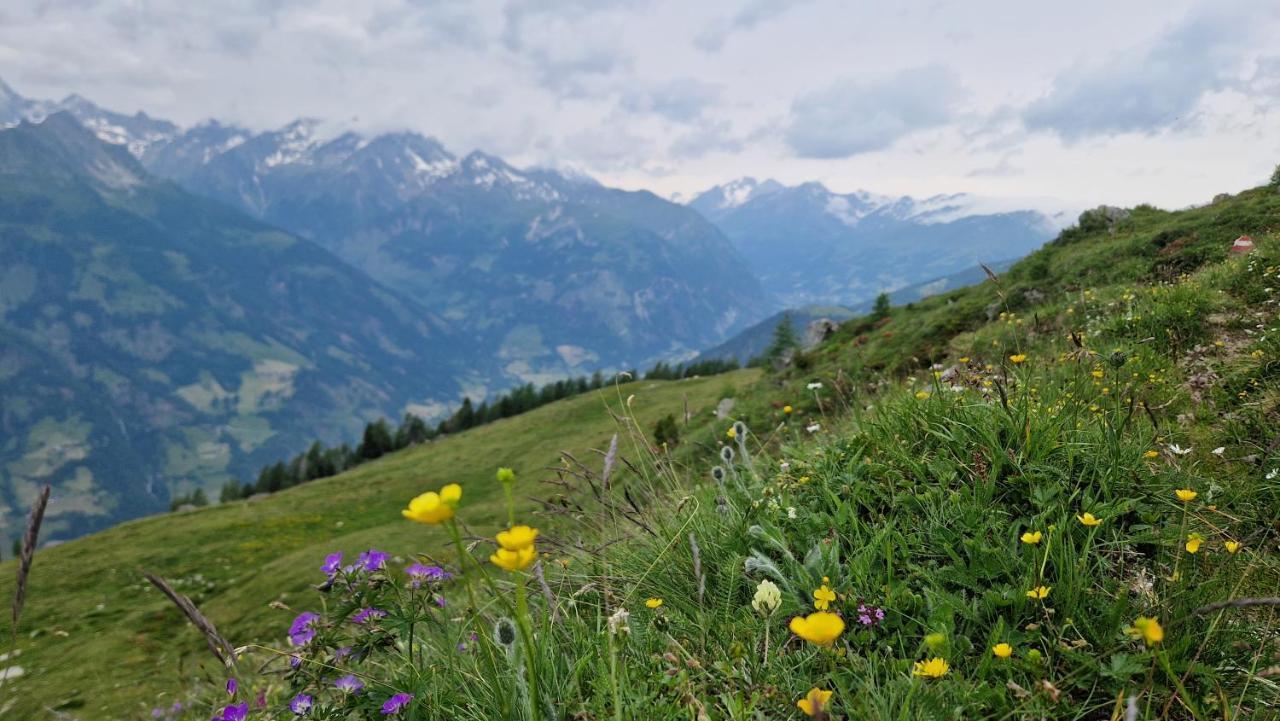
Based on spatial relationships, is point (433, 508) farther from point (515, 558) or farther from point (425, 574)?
point (425, 574)

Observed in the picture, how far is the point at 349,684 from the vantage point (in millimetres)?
3186

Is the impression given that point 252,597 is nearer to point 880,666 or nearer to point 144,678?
point 144,678

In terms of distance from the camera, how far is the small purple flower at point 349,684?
3127mm

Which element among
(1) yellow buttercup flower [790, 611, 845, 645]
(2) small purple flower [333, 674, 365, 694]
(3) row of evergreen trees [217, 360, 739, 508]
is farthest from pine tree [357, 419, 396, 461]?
(1) yellow buttercup flower [790, 611, 845, 645]

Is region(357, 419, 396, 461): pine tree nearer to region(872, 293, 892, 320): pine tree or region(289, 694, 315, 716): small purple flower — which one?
region(872, 293, 892, 320): pine tree

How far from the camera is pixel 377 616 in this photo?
338 centimetres

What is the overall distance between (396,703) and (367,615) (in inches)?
27.3

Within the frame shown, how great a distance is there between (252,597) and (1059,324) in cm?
2956

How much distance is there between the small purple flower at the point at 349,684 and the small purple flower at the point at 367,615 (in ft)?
0.90

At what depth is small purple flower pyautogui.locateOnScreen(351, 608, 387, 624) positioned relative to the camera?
3.30 m

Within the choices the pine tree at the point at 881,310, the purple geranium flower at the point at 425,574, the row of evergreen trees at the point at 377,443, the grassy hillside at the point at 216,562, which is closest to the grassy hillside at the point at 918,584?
the purple geranium flower at the point at 425,574

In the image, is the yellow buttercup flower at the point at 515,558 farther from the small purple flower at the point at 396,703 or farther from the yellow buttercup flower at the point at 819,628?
the small purple flower at the point at 396,703

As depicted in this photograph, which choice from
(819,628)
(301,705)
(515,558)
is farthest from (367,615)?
(819,628)

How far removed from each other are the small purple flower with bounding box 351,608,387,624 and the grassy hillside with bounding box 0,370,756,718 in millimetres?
1259
